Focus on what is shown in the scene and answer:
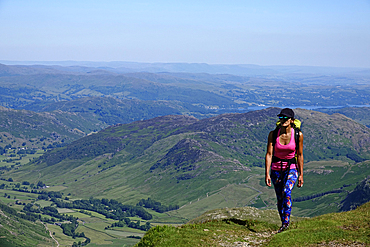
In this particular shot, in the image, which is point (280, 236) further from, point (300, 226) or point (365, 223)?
point (365, 223)

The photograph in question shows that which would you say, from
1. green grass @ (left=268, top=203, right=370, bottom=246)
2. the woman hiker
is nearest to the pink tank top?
the woman hiker

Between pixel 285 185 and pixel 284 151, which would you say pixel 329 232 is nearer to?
pixel 285 185

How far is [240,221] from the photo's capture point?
30578mm

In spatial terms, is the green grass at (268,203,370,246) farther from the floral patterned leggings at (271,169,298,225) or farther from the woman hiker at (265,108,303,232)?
the woman hiker at (265,108,303,232)

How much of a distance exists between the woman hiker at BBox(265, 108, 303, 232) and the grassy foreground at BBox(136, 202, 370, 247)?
2.54 meters

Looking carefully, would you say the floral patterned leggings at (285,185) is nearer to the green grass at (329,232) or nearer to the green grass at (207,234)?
the green grass at (329,232)

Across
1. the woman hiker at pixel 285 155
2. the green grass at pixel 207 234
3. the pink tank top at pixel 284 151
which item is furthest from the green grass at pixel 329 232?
the pink tank top at pixel 284 151

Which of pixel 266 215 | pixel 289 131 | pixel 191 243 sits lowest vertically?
pixel 266 215

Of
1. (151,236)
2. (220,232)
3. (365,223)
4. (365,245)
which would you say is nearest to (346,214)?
(365,223)

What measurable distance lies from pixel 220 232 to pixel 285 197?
6029mm

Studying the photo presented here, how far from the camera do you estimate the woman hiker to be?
74.1 feet

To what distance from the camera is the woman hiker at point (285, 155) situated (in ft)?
74.1

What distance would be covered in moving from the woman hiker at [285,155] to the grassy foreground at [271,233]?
254cm

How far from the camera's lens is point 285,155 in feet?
74.6
